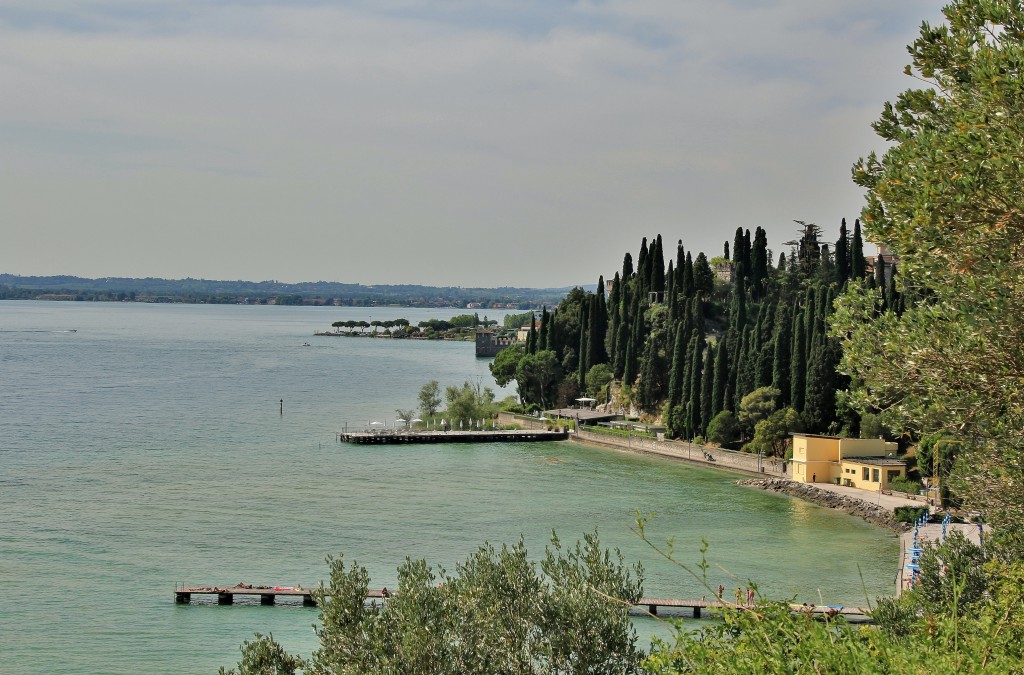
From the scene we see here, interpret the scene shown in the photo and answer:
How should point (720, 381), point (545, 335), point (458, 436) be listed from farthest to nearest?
point (545, 335) → point (458, 436) → point (720, 381)

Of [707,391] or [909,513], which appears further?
[707,391]

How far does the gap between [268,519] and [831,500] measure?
773 inches

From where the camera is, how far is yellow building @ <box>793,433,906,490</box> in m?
39.6

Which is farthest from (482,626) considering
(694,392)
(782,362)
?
(694,392)

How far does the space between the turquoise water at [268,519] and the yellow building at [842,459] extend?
2.70 metres

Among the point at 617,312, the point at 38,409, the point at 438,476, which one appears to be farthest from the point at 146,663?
the point at 38,409

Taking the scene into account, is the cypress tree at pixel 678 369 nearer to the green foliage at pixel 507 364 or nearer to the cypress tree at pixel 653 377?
the cypress tree at pixel 653 377

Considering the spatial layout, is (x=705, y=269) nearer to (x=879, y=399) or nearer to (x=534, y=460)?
(x=534, y=460)

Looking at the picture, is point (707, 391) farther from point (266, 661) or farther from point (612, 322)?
point (266, 661)

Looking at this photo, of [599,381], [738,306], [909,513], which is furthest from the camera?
[599,381]

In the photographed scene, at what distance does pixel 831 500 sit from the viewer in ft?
126

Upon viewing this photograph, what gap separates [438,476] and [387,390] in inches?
1639

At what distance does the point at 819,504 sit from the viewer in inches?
1516

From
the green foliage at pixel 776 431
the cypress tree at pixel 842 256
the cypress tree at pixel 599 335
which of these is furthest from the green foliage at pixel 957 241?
the cypress tree at pixel 599 335
